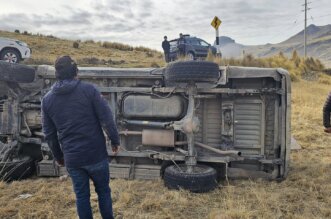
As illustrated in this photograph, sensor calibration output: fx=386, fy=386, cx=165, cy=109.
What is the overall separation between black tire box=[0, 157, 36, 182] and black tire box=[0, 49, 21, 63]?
8495 mm

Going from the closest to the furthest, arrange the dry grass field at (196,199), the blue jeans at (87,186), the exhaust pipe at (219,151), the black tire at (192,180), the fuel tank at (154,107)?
the blue jeans at (87,186), the dry grass field at (196,199), the black tire at (192,180), the exhaust pipe at (219,151), the fuel tank at (154,107)

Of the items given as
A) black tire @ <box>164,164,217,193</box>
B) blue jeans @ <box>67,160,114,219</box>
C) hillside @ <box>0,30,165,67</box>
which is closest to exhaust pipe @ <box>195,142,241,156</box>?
black tire @ <box>164,164,217,193</box>

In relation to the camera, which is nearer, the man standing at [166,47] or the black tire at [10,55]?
the black tire at [10,55]

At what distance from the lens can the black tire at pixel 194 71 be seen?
5012 mm

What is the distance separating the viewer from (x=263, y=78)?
18.2ft

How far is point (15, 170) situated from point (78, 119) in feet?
9.51

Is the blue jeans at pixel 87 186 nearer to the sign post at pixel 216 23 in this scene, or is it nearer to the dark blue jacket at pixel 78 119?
the dark blue jacket at pixel 78 119

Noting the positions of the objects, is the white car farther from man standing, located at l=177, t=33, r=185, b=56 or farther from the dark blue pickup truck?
man standing, located at l=177, t=33, r=185, b=56

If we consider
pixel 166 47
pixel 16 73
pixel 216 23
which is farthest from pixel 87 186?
pixel 166 47

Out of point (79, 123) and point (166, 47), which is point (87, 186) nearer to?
point (79, 123)

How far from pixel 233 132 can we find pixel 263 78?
89 centimetres

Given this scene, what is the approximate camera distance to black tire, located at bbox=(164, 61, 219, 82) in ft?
16.4

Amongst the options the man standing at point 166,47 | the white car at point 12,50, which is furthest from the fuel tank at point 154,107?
the man standing at point 166,47

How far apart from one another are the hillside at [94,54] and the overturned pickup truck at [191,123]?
1218cm
